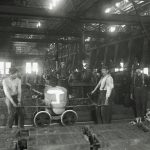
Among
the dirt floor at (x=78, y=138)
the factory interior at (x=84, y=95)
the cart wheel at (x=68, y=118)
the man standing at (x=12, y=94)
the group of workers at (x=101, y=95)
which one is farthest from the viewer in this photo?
the cart wheel at (x=68, y=118)

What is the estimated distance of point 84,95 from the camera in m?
14.0

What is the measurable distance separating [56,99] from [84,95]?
599 cm

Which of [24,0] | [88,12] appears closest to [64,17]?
[88,12]

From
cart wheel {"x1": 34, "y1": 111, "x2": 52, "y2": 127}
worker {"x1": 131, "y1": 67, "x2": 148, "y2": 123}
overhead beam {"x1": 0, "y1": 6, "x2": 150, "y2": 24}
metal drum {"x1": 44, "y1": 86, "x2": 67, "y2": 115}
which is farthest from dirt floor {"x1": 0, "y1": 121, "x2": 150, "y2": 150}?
overhead beam {"x1": 0, "y1": 6, "x2": 150, "y2": 24}

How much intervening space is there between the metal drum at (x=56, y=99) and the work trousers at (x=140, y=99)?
3109 mm

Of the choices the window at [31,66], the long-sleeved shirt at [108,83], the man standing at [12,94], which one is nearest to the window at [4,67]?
the window at [31,66]

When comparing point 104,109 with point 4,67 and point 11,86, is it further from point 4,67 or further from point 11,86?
point 4,67

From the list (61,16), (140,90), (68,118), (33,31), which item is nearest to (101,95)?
(68,118)

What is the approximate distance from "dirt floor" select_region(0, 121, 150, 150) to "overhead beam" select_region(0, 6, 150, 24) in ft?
21.4

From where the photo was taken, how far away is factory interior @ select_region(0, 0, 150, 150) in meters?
3.47

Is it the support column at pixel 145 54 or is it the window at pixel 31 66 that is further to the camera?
the window at pixel 31 66

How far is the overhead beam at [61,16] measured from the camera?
9.31 m

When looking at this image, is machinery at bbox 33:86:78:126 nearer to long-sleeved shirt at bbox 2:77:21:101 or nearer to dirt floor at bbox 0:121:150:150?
long-sleeved shirt at bbox 2:77:21:101

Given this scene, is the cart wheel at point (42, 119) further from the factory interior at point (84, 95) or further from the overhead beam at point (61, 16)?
the overhead beam at point (61, 16)
